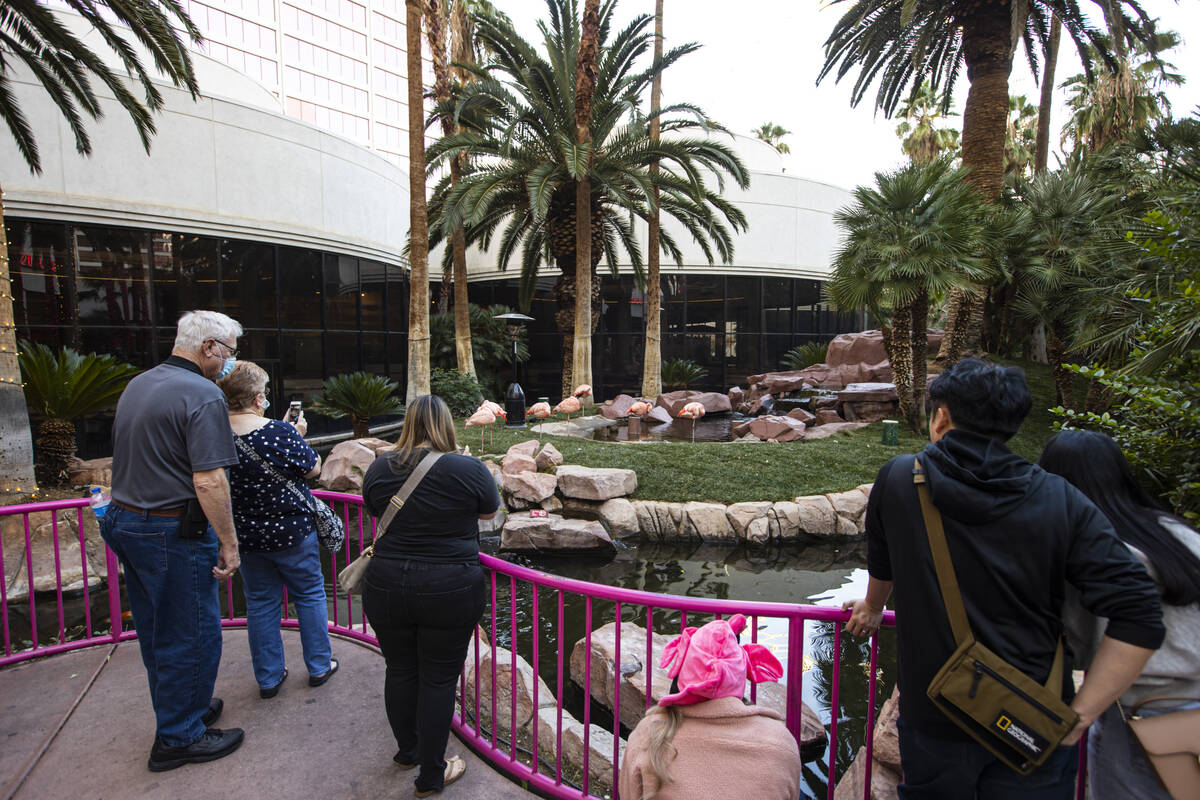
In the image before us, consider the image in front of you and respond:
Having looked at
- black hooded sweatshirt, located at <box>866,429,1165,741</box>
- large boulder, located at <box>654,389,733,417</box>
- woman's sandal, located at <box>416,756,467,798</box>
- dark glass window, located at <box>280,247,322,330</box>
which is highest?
dark glass window, located at <box>280,247,322,330</box>

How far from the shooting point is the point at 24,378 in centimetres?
822

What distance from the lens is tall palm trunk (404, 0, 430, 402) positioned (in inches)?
483

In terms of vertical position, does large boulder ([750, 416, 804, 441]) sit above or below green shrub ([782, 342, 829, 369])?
below

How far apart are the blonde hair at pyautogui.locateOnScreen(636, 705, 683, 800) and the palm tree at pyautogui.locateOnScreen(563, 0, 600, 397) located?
489 inches

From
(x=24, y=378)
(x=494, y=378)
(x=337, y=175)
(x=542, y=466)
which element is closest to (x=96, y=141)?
(x=337, y=175)

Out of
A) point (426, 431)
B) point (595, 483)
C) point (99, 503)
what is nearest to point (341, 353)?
point (595, 483)

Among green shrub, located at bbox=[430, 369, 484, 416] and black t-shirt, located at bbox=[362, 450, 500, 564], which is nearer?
black t-shirt, located at bbox=[362, 450, 500, 564]

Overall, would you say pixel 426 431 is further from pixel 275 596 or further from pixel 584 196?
pixel 584 196

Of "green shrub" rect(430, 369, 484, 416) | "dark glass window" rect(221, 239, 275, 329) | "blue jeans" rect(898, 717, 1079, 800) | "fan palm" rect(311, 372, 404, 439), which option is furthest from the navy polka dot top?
"green shrub" rect(430, 369, 484, 416)

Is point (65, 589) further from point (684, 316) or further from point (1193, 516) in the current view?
point (684, 316)

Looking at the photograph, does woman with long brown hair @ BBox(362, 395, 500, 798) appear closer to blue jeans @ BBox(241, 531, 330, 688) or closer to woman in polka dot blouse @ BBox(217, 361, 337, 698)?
woman in polka dot blouse @ BBox(217, 361, 337, 698)

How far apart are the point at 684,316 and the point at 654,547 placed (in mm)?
16075

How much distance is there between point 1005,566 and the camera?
1562 millimetres

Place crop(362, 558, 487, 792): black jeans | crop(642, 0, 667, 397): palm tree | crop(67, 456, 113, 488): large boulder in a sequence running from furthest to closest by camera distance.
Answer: crop(642, 0, 667, 397): palm tree, crop(67, 456, 113, 488): large boulder, crop(362, 558, 487, 792): black jeans
